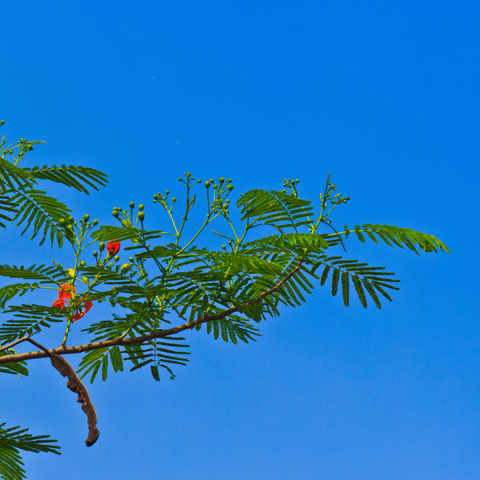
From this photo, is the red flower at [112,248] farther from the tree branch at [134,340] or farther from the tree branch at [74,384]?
the tree branch at [74,384]

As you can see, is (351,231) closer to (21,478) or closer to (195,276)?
(195,276)

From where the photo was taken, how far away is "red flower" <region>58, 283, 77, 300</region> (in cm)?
295

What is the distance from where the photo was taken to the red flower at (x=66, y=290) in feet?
9.68

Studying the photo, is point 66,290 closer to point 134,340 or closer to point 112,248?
point 112,248

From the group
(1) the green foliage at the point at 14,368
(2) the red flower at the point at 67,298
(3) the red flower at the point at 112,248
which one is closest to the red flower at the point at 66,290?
(2) the red flower at the point at 67,298

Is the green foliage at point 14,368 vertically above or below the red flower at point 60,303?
below

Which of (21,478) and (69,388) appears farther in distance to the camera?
(21,478)

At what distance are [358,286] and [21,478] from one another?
3167 mm

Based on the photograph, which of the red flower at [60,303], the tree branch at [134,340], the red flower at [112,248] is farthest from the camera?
the red flower at [60,303]

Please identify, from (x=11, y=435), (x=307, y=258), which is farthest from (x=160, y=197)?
(x=11, y=435)

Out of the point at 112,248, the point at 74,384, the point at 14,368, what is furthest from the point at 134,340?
the point at 14,368

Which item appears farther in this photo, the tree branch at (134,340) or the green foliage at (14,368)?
the green foliage at (14,368)

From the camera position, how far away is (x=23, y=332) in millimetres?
3266

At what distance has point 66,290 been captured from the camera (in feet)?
9.59
